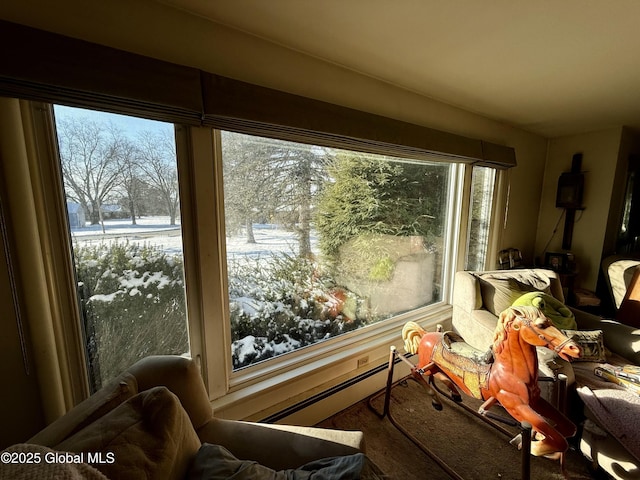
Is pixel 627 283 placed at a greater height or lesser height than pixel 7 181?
lesser

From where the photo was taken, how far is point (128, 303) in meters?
1.14

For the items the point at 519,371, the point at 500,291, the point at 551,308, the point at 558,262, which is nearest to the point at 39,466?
the point at 519,371

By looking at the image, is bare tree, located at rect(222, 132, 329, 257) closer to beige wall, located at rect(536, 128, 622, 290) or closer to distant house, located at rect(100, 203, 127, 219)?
distant house, located at rect(100, 203, 127, 219)

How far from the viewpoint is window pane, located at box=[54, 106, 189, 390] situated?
101 cm

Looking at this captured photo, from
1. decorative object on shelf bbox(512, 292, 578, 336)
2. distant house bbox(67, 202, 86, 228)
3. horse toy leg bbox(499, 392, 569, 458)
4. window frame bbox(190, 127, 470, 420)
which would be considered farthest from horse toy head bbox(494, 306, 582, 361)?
distant house bbox(67, 202, 86, 228)

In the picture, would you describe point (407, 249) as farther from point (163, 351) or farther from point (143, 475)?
point (143, 475)

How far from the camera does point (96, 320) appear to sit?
108cm

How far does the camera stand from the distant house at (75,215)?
100 centimetres

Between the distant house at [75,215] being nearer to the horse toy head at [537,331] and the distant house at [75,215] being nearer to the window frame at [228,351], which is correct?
the window frame at [228,351]

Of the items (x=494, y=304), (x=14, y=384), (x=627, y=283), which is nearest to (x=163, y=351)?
(x=14, y=384)

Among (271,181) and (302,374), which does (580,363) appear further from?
(271,181)

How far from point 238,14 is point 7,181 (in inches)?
40.5

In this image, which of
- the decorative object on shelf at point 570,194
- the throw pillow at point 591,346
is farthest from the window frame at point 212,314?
the decorative object on shelf at point 570,194

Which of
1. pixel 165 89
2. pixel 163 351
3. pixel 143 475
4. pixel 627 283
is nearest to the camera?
pixel 143 475
